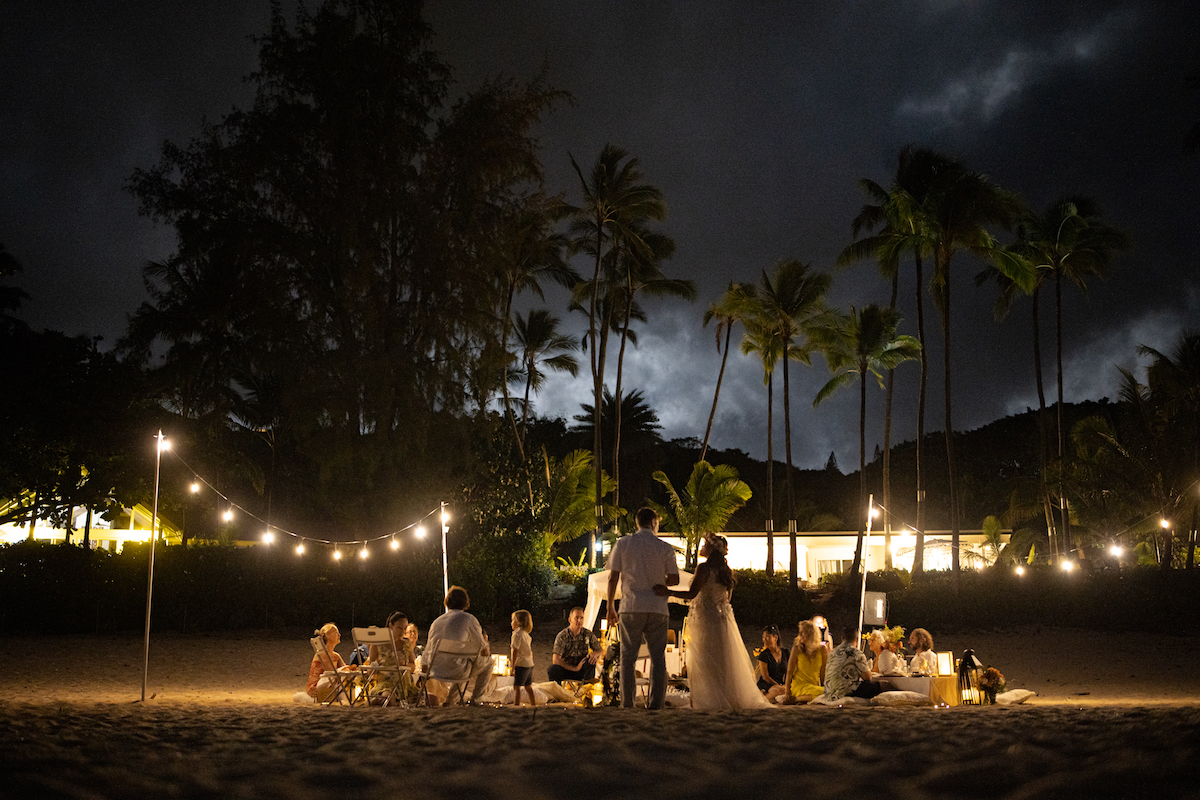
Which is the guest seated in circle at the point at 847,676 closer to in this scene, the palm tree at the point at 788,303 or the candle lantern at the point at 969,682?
the candle lantern at the point at 969,682

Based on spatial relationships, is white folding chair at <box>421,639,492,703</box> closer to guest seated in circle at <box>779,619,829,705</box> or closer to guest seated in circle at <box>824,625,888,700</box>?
guest seated in circle at <box>779,619,829,705</box>

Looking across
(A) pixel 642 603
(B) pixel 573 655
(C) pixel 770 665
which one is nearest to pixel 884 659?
(C) pixel 770 665

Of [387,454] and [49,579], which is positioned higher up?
[387,454]

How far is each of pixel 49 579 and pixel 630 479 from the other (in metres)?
33.6

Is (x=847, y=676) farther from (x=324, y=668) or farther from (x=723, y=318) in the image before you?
(x=723, y=318)

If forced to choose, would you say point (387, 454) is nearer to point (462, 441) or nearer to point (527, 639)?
point (462, 441)

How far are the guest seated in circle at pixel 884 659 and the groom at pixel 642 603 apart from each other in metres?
3.57

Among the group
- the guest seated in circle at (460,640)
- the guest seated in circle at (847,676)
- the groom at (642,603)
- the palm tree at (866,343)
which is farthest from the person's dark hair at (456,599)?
the palm tree at (866,343)

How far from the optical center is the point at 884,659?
32.7 feet

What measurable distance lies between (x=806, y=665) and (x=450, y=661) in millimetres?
3719

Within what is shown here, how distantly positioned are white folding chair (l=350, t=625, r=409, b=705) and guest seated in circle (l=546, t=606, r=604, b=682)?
1.69 m

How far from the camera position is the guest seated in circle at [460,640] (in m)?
8.80

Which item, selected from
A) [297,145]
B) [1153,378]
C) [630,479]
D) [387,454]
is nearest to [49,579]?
[387,454]

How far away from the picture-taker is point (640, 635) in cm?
746
